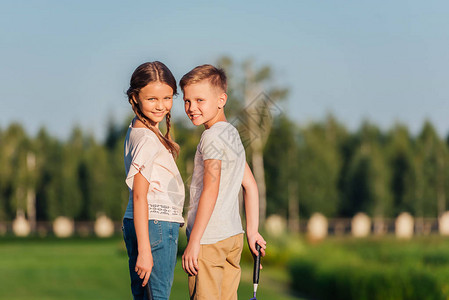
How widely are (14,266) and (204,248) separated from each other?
54.1ft

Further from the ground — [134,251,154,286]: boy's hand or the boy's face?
the boy's face

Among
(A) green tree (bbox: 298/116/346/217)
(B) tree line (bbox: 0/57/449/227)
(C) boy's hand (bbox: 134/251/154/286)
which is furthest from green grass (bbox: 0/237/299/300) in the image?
(A) green tree (bbox: 298/116/346/217)

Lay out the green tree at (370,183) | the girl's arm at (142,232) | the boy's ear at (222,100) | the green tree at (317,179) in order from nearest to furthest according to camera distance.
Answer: the girl's arm at (142,232) → the boy's ear at (222,100) → the green tree at (370,183) → the green tree at (317,179)

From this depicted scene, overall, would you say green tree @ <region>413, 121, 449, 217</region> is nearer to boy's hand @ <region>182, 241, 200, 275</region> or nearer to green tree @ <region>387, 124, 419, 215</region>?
green tree @ <region>387, 124, 419, 215</region>

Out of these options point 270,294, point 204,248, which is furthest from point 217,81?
point 270,294

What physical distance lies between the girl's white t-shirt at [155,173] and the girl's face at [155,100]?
90 mm

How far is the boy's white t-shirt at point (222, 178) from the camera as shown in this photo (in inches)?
115

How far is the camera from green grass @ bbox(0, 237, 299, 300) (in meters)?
13.1

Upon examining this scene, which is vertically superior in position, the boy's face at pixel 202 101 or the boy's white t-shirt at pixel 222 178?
the boy's face at pixel 202 101

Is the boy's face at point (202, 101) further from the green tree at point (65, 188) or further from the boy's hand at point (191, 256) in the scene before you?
the green tree at point (65, 188)

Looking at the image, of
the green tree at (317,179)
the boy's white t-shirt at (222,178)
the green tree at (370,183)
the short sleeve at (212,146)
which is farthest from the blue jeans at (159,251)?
the green tree at (317,179)

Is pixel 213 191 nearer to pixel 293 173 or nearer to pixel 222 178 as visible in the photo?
pixel 222 178

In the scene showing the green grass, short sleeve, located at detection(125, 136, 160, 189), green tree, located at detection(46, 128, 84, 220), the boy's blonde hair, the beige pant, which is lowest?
the green grass

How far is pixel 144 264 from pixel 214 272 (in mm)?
347
